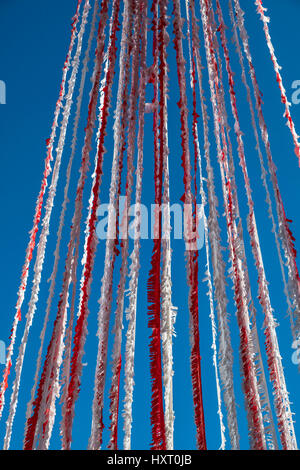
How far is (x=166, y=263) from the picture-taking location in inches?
130

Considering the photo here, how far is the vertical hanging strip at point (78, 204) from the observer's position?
121 inches

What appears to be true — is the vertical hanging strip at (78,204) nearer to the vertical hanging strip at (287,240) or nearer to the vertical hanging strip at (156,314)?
the vertical hanging strip at (156,314)

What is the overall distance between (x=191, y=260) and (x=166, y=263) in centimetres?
20


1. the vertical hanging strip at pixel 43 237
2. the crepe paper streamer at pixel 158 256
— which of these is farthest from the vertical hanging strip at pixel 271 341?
the vertical hanging strip at pixel 43 237

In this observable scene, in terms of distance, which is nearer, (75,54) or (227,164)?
(227,164)

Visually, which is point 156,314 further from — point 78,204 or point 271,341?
point 78,204

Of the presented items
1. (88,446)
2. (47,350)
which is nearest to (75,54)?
(47,350)

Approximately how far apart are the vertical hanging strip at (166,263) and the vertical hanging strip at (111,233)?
1.26 feet

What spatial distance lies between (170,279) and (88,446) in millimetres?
1299

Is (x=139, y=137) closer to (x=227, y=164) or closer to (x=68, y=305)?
(x=227, y=164)

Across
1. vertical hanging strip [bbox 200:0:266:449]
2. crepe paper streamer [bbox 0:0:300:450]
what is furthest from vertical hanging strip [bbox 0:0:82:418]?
vertical hanging strip [bbox 200:0:266:449]

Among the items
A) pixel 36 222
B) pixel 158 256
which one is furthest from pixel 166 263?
pixel 36 222

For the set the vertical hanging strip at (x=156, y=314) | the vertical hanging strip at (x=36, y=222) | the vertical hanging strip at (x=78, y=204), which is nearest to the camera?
the vertical hanging strip at (x=156, y=314)

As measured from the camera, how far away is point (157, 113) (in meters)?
3.73
